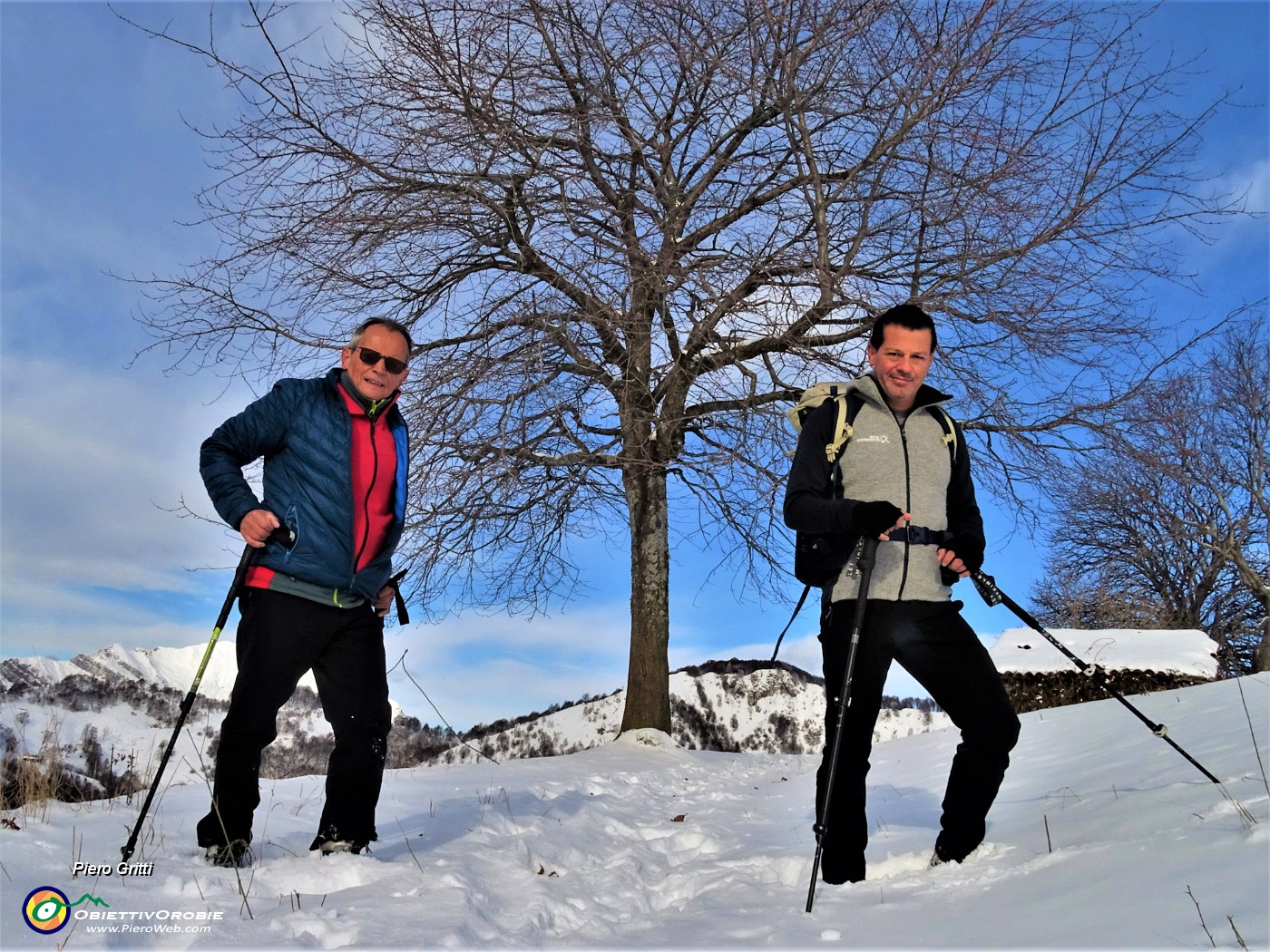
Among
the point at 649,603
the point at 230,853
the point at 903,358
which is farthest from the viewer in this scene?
the point at 649,603

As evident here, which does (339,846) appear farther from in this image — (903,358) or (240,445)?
(903,358)

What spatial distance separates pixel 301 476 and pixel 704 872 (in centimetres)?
255

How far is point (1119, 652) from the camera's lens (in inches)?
472

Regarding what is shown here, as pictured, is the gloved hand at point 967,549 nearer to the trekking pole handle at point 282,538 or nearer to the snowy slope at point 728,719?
the trekking pole handle at point 282,538

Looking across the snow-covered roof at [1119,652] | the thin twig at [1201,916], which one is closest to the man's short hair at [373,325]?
the thin twig at [1201,916]

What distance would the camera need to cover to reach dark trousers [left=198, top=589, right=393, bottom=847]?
3.61 m

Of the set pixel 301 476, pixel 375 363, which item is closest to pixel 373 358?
pixel 375 363

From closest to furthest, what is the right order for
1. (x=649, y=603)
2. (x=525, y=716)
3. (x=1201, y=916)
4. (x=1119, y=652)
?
(x=1201, y=916), (x=649, y=603), (x=1119, y=652), (x=525, y=716)

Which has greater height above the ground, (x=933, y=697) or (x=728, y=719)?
(x=728, y=719)

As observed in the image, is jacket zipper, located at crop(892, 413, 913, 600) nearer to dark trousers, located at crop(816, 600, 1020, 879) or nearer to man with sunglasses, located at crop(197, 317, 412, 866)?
dark trousers, located at crop(816, 600, 1020, 879)

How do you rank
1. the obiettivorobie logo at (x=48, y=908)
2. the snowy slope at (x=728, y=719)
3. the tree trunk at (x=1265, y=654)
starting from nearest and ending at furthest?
the obiettivorobie logo at (x=48, y=908), the snowy slope at (x=728, y=719), the tree trunk at (x=1265, y=654)

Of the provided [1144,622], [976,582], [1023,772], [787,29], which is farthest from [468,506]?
[1144,622]

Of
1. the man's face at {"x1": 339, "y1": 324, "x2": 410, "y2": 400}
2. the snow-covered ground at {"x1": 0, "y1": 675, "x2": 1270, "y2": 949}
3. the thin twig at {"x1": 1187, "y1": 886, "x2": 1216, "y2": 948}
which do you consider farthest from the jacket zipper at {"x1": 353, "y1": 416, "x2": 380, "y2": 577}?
the thin twig at {"x1": 1187, "y1": 886, "x2": 1216, "y2": 948}

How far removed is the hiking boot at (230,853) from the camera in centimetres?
347
